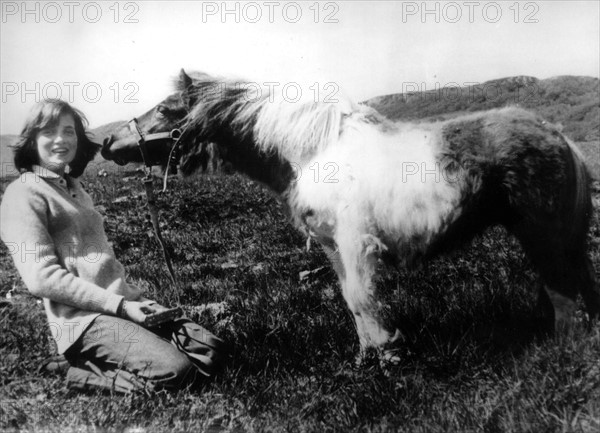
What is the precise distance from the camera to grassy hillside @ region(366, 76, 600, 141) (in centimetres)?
347

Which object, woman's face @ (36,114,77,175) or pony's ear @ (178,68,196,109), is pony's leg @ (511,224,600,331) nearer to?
pony's ear @ (178,68,196,109)

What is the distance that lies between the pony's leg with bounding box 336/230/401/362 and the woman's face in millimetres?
1427

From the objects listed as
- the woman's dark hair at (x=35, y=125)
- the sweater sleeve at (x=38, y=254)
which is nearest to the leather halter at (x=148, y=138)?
the woman's dark hair at (x=35, y=125)

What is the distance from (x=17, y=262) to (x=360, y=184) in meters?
1.65

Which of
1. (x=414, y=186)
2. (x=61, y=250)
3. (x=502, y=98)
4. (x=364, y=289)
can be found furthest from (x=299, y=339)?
(x=502, y=98)

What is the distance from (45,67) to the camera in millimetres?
2619

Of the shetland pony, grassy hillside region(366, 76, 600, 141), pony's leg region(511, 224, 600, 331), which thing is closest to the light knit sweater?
the shetland pony

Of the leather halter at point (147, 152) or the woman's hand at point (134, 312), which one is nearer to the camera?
the woman's hand at point (134, 312)

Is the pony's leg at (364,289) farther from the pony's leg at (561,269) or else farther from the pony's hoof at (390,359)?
the pony's leg at (561,269)

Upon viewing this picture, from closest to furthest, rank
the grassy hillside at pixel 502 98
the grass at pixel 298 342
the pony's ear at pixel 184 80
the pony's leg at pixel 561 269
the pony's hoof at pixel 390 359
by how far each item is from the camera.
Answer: the grass at pixel 298 342, the pony's hoof at pixel 390 359, the pony's leg at pixel 561 269, the pony's ear at pixel 184 80, the grassy hillside at pixel 502 98

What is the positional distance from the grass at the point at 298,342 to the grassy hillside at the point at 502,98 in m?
0.91

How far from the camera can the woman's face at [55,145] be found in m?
2.31

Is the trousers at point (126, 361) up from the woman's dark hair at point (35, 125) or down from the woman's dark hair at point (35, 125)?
down

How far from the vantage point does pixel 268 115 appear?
8.67 ft
